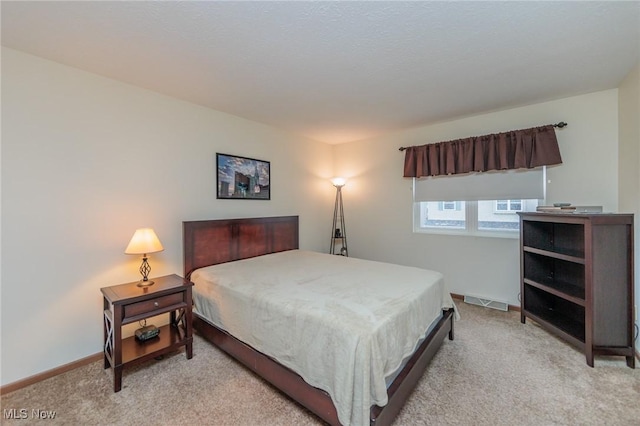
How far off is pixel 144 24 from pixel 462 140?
3465 mm

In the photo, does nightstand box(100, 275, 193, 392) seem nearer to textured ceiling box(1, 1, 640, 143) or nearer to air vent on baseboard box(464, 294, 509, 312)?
textured ceiling box(1, 1, 640, 143)

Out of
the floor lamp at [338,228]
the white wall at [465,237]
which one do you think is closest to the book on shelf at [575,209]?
the white wall at [465,237]

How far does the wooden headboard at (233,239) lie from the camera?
2.84 meters

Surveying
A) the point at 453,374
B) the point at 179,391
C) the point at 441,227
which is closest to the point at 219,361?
the point at 179,391

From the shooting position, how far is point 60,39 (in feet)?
5.97

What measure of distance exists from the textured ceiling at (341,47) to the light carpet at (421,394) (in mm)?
2475

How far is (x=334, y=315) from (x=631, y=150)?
3.09 meters

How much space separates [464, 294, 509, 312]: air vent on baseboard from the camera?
3258 mm

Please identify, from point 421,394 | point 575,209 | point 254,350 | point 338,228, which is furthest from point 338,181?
point 421,394

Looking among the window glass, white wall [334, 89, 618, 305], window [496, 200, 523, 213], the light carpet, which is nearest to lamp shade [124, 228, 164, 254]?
the light carpet

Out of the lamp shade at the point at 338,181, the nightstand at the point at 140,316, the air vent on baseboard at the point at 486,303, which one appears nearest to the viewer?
the nightstand at the point at 140,316

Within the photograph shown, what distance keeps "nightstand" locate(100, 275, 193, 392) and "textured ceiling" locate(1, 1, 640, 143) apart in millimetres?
1842

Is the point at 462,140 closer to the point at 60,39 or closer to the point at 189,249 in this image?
the point at 189,249

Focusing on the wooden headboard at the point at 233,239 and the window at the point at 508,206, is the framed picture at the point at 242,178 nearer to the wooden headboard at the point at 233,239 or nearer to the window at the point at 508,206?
the wooden headboard at the point at 233,239
